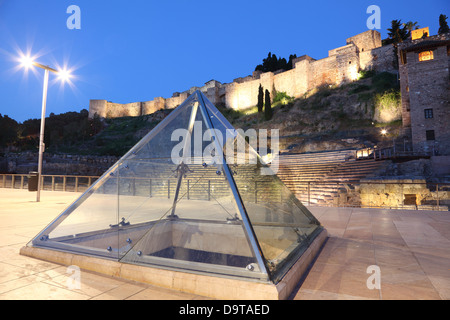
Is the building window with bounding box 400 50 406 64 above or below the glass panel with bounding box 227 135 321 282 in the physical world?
above

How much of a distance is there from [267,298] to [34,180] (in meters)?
8.94

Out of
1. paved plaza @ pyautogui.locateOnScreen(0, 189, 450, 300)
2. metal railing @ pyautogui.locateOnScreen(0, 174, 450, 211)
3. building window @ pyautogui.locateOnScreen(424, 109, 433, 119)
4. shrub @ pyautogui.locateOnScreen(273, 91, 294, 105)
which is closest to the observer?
paved plaza @ pyautogui.locateOnScreen(0, 189, 450, 300)

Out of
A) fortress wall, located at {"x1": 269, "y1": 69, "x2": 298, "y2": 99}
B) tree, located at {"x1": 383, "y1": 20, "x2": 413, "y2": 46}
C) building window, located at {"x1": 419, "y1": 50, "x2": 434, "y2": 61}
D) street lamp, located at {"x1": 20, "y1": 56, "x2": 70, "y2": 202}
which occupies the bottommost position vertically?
street lamp, located at {"x1": 20, "y1": 56, "x2": 70, "y2": 202}

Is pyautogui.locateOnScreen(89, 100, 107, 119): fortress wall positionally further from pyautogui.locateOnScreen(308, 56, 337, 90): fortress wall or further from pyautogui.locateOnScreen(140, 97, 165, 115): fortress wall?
pyautogui.locateOnScreen(308, 56, 337, 90): fortress wall

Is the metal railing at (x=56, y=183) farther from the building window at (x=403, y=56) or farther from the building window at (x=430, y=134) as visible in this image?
the building window at (x=403, y=56)

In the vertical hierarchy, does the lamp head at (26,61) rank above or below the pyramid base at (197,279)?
above

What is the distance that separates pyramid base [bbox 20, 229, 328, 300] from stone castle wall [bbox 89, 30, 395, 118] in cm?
3485

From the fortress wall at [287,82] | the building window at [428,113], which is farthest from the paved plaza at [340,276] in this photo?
the fortress wall at [287,82]

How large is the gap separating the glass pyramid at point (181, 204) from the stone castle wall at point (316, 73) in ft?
111

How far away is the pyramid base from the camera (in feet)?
5.14

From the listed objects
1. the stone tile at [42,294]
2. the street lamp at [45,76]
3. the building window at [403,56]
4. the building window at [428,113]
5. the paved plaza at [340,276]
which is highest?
the building window at [403,56]

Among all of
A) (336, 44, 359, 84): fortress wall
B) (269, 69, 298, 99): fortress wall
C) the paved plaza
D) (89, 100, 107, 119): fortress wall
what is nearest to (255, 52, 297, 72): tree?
(269, 69, 298, 99): fortress wall

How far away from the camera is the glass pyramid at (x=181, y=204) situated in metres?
2.28

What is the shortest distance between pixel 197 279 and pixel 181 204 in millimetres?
1172
